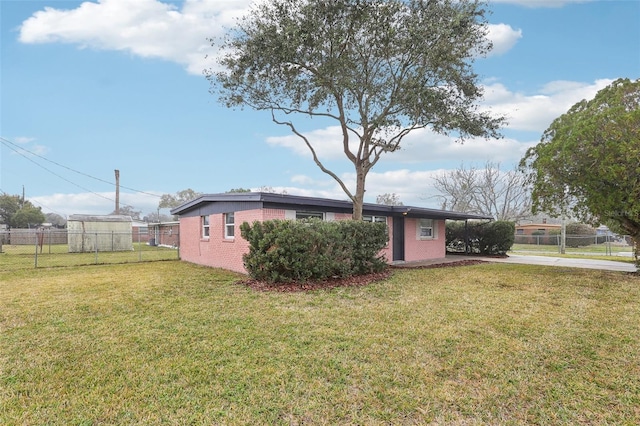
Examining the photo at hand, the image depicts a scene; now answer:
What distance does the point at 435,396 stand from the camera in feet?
10.6

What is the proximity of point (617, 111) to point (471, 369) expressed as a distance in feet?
29.7

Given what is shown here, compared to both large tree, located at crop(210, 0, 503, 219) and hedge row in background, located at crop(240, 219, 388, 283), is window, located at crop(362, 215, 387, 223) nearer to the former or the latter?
large tree, located at crop(210, 0, 503, 219)

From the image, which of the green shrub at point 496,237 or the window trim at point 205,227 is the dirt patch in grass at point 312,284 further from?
the green shrub at point 496,237

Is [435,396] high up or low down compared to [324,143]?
down

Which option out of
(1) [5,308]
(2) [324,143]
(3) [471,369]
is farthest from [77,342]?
(2) [324,143]

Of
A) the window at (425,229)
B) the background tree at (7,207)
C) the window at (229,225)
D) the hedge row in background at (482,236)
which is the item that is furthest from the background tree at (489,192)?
the background tree at (7,207)

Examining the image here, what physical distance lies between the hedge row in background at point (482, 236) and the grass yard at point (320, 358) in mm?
10861

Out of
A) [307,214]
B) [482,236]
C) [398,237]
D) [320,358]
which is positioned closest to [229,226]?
[307,214]

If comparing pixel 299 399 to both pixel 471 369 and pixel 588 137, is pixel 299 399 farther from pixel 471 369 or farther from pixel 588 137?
pixel 588 137

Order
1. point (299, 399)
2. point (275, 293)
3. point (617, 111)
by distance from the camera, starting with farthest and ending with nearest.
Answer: point (617, 111), point (275, 293), point (299, 399)

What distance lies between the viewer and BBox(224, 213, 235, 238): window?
12320 mm

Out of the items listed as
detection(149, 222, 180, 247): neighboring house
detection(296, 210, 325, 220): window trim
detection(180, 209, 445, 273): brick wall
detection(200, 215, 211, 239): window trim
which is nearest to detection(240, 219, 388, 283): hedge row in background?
detection(180, 209, 445, 273): brick wall

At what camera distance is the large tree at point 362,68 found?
1034cm

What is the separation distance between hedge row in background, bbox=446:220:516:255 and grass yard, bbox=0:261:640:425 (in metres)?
10.9
